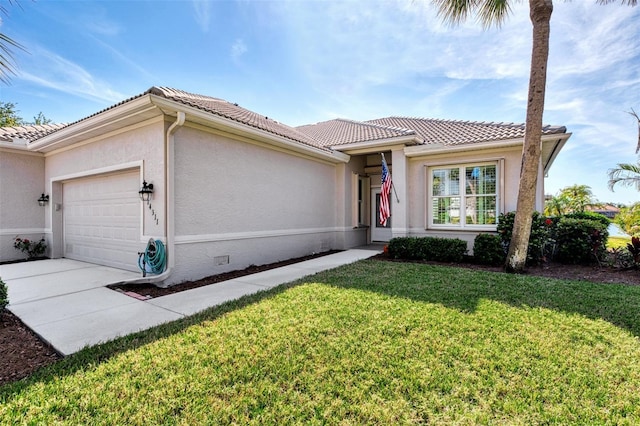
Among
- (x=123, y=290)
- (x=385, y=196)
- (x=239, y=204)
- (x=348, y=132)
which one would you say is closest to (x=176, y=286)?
(x=123, y=290)

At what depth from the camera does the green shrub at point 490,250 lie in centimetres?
830

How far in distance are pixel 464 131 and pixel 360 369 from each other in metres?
10.9

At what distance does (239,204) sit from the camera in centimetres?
805

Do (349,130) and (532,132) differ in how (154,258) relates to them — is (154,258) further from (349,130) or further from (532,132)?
(349,130)

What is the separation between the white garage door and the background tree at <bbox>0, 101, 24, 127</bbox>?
1563 centimetres

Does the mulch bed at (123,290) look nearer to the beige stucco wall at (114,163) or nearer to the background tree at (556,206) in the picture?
the beige stucco wall at (114,163)

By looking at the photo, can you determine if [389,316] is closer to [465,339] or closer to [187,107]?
[465,339]

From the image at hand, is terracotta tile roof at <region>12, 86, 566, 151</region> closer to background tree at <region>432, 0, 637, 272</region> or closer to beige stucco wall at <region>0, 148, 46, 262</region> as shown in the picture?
beige stucco wall at <region>0, 148, 46, 262</region>

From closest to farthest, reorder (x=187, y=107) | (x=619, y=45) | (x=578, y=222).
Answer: (x=187, y=107) → (x=578, y=222) → (x=619, y=45)

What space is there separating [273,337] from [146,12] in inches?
362

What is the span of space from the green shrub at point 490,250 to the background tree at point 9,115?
1080 inches

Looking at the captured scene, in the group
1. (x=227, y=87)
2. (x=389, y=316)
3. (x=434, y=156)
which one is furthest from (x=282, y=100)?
(x=389, y=316)

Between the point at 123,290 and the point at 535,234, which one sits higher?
the point at 535,234

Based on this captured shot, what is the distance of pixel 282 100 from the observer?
13.2 m
